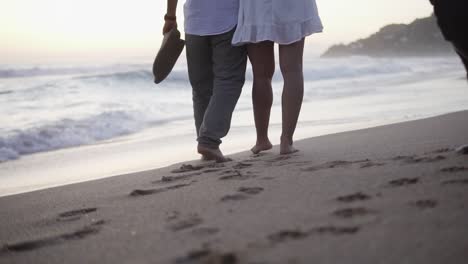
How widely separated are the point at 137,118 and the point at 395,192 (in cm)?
556

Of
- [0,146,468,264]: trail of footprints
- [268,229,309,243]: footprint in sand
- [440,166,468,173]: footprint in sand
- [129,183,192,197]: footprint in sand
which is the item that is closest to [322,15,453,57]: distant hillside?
[0,146,468,264]: trail of footprints

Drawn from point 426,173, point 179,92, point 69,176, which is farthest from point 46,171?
point 179,92

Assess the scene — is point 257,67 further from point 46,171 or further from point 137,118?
point 137,118

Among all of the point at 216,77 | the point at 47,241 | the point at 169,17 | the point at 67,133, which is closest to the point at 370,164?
the point at 216,77

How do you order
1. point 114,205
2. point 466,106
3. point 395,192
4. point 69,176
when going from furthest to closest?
point 466,106 → point 69,176 → point 114,205 → point 395,192

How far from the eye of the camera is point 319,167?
2623 millimetres

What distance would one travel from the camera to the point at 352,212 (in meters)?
1.63

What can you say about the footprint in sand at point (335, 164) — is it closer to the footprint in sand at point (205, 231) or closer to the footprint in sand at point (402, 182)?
the footprint in sand at point (402, 182)

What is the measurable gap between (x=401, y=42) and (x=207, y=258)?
146 feet

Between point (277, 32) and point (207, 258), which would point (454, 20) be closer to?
point (277, 32)

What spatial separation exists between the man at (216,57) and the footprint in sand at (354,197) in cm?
154

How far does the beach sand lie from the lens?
1344 millimetres

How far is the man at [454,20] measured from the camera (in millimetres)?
2363

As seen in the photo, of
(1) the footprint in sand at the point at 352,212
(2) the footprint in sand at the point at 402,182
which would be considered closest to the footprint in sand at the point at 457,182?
(2) the footprint in sand at the point at 402,182
